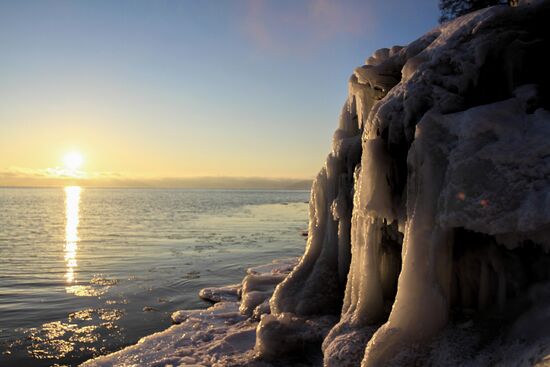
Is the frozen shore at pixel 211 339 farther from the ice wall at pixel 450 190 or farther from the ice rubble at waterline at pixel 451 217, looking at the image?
the ice wall at pixel 450 190

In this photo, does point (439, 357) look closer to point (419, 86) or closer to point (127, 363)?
point (419, 86)

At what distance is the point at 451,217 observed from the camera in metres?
4.76

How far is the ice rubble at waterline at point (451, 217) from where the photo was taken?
4523 mm

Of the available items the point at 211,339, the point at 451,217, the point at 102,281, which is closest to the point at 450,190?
the point at 451,217

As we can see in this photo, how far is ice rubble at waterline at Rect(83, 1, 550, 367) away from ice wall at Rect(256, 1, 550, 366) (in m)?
0.01

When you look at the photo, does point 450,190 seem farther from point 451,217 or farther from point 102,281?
point 102,281

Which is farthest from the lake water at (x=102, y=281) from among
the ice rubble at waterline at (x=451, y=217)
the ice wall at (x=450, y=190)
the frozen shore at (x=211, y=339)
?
the ice wall at (x=450, y=190)

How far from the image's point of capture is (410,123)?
224 inches

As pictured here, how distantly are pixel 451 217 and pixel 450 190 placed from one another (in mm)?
311

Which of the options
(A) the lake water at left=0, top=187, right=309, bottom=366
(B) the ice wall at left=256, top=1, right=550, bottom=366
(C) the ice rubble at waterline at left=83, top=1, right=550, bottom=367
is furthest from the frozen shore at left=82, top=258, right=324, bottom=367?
(B) the ice wall at left=256, top=1, right=550, bottom=366

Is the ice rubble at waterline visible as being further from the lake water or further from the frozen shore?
the lake water

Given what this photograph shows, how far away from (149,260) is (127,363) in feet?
35.4

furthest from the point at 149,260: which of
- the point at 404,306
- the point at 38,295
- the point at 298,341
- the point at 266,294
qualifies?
the point at 404,306

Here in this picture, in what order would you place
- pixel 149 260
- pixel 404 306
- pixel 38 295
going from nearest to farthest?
pixel 404 306 → pixel 38 295 → pixel 149 260
